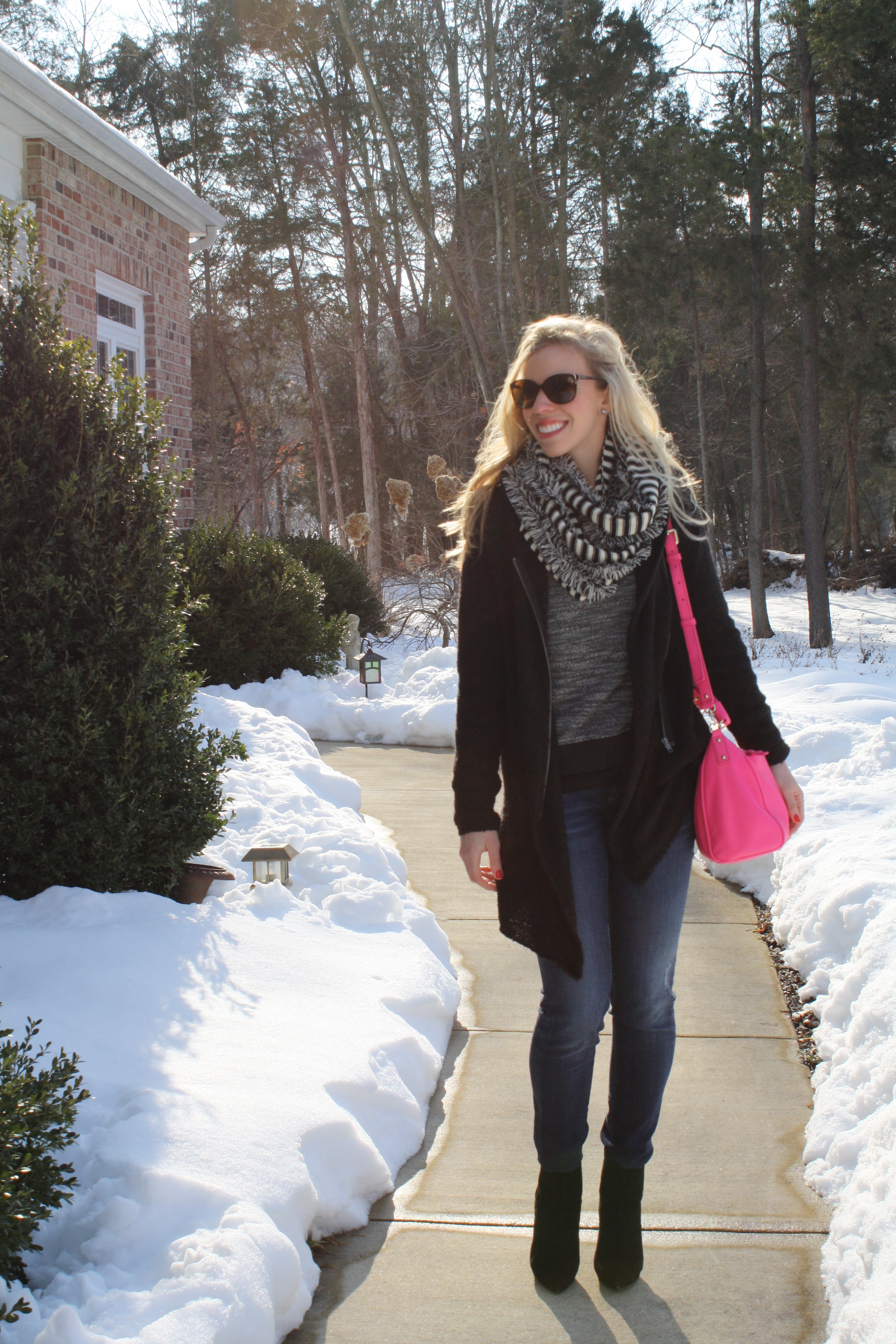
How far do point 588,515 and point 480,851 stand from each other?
72cm

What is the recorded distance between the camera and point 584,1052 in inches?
88.3

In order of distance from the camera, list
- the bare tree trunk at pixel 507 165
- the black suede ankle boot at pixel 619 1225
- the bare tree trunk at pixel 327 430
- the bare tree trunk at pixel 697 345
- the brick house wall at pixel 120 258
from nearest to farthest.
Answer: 1. the black suede ankle boot at pixel 619 1225
2. the brick house wall at pixel 120 258
3. the bare tree trunk at pixel 507 165
4. the bare tree trunk at pixel 697 345
5. the bare tree trunk at pixel 327 430

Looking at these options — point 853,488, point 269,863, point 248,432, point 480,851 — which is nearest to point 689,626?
point 480,851

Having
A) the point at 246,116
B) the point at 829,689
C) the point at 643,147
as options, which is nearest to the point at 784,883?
the point at 829,689

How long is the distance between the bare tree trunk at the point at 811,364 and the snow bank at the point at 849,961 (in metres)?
9.22

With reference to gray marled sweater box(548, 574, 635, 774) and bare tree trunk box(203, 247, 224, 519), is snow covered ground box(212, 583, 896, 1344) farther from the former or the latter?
bare tree trunk box(203, 247, 224, 519)

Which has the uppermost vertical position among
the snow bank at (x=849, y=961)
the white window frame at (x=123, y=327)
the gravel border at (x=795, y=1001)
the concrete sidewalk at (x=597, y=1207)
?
the white window frame at (x=123, y=327)

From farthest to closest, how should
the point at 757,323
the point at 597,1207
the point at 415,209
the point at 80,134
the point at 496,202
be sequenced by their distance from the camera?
1. the point at 496,202
2. the point at 757,323
3. the point at 415,209
4. the point at 80,134
5. the point at 597,1207

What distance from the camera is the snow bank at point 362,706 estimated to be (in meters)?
8.58

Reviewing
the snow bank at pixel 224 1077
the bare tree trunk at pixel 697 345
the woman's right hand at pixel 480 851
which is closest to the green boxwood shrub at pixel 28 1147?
the snow bank at pixel 224 1077

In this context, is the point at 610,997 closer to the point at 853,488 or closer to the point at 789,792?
the point at 789,792

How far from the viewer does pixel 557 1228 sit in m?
2.28

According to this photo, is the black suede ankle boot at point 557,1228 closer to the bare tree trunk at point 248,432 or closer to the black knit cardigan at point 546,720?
the black knit cardigan at point 546,720

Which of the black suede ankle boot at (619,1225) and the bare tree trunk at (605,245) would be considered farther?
the bare tree trunk at (605,245)
